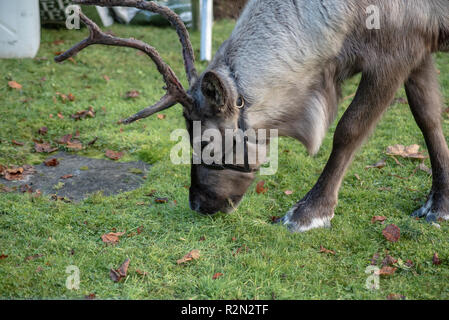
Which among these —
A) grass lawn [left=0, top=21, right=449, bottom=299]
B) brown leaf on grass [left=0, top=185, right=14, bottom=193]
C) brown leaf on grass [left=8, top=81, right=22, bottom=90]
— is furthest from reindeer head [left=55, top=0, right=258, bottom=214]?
brown leaf on grass [left=8, top=81, right=22, bottom=90]

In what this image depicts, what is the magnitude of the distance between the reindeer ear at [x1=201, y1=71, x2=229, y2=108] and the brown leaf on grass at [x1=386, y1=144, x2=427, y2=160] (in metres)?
2.39

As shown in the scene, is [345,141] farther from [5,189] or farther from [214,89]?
[5,189]

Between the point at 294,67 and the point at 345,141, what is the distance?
672 mm

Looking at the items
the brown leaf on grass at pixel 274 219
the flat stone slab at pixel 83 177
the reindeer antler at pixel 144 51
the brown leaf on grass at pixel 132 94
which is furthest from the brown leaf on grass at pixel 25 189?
the brown leaf on grass at pixel 132 94

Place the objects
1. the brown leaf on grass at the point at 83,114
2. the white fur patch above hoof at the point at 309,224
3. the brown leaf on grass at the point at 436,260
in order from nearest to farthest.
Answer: the brown leaf on grass at the point at 436,260
the white fur patch above hoof at the point at 309,224
the brown leaf on grass at the point at 83,114

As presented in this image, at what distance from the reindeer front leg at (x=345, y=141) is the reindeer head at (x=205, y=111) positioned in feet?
1.68

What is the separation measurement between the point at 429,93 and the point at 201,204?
1.98 m

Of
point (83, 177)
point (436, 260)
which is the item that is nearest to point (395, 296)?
point (436, 260)

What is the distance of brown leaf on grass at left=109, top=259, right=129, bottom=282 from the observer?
9.95 ft

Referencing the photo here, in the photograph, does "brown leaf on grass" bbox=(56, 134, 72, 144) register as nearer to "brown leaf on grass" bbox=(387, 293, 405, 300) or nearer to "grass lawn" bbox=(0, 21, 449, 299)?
"grass lawn" bbox=(0, 21, 449, 299)

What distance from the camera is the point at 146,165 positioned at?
4.92 metres

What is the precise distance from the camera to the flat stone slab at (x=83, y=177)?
433 centimetres

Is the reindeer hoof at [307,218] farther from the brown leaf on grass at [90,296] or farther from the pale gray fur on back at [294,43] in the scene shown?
the brown leaf on grass at [90,296]
